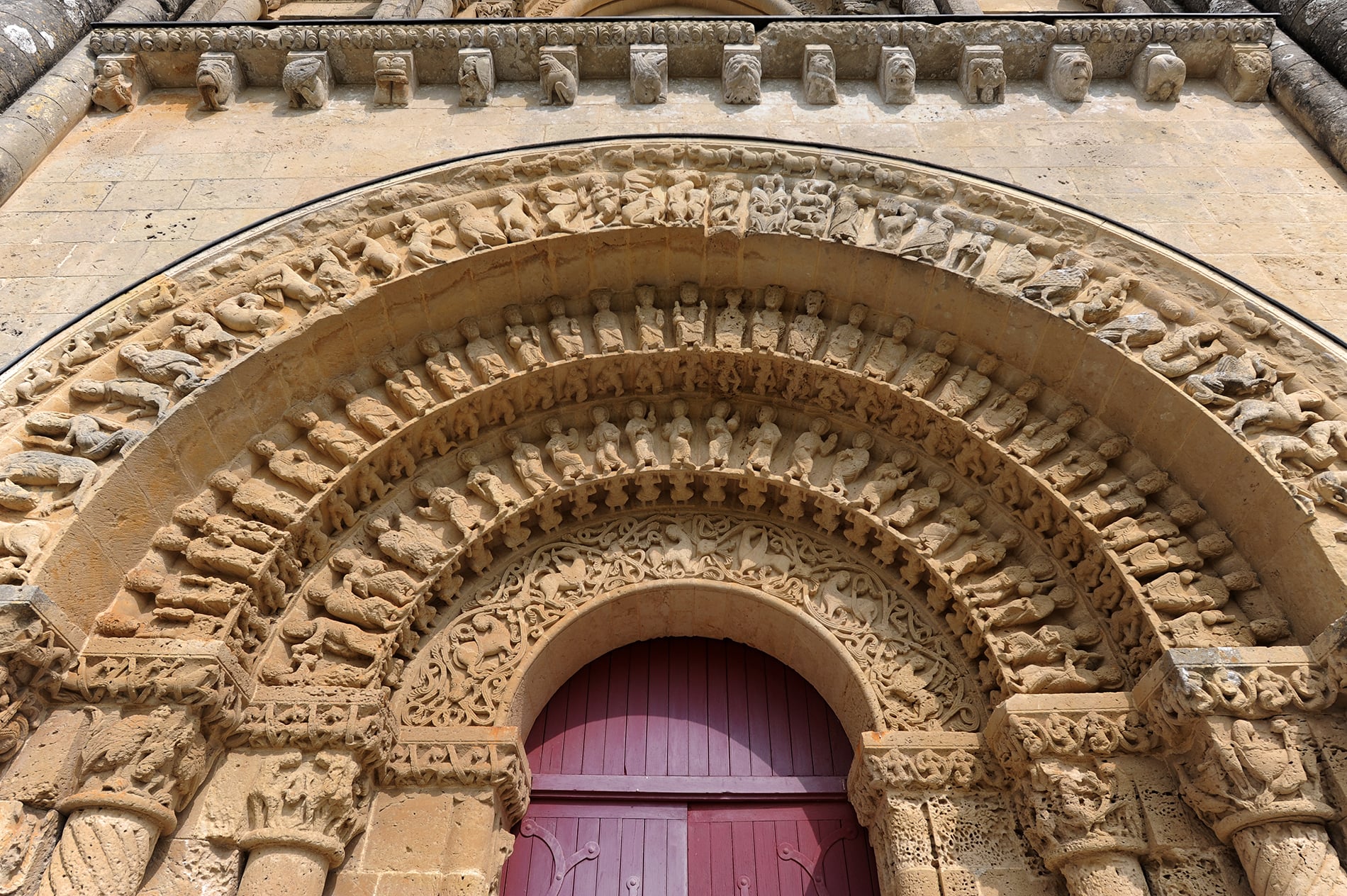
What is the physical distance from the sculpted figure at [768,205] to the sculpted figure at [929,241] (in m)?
0.69

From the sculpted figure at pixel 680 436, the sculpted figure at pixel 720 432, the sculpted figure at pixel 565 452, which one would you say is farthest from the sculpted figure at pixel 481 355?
the sculpted figure at pixel 720 432

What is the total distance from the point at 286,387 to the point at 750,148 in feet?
Answer: 9.70

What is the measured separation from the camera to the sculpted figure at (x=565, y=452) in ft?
15.4

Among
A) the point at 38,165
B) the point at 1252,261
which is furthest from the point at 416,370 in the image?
the point at 1252,261

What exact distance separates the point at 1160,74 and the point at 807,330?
299cm

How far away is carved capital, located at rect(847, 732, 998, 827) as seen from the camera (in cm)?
379

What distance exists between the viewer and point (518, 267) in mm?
4742

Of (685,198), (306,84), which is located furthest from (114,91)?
(685,198)

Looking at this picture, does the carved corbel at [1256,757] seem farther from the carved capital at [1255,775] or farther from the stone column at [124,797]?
the stone column at [124,797]

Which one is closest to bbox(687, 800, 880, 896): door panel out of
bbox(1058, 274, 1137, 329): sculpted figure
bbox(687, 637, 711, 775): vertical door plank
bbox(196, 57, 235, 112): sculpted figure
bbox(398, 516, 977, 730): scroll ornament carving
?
bbox(687, 637, 711, 775): vertical door plank

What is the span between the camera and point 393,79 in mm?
5492

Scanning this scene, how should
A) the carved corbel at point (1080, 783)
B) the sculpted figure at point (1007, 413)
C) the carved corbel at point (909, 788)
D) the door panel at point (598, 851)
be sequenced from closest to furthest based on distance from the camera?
the carved corbel at point (1080, 783)
the carved corbel at point (909, 788)
the door panel at point (598, 851)
the sculpted figure at point (1007, 413)

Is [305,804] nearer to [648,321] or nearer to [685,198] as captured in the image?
[648,321]

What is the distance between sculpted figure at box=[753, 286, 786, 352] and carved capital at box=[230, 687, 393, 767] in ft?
8.91
